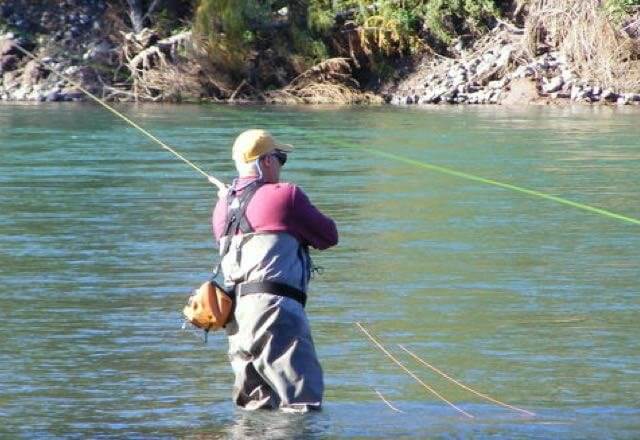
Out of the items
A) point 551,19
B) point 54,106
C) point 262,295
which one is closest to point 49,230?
point 262,295

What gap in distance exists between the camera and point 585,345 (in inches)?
348

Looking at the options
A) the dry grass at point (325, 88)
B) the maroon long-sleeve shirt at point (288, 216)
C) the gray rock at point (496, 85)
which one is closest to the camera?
the maroon long-sleeve shirt at point (288, 216)

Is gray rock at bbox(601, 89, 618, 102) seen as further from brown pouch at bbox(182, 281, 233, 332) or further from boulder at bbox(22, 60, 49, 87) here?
brown pouch at bbox(182, 281, 233, 332)

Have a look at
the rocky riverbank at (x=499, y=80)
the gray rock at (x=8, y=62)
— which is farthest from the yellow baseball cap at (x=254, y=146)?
the gray rock at (x=8, y=62)

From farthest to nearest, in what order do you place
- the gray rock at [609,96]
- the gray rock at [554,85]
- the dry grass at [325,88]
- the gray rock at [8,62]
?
the gray rock at [8,62], the dry grass at [325,88], the gray rock at [554,85], the gray rock at [609,96]

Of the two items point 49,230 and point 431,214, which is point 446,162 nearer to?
point 431,214

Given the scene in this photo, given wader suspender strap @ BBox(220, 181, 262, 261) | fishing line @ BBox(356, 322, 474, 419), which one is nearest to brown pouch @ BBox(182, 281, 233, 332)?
wader suspender strap @ BBox(220, 181, 262, 261)

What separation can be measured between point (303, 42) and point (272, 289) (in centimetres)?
3093

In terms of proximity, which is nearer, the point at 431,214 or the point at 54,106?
the point at 431,214

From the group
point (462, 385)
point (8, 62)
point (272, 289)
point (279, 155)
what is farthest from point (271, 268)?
point (8, 62)

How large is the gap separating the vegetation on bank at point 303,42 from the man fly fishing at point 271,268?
29468mm

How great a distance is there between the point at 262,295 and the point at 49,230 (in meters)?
7.22

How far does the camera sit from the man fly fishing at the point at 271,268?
6.91 m

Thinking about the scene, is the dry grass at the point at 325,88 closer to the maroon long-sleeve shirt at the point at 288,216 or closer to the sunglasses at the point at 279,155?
the sunglasses at the point at 279,155
